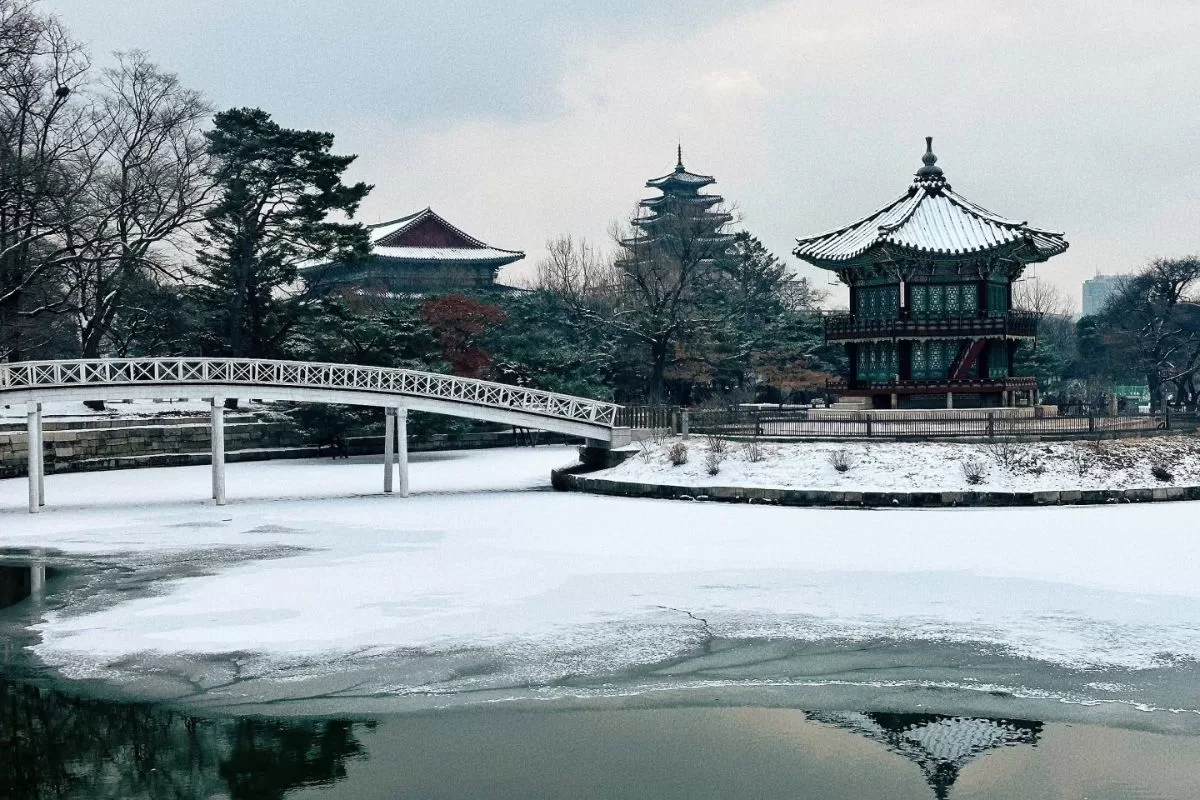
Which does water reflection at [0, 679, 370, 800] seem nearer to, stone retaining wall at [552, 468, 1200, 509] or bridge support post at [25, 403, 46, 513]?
bridge support post at [25, 403, 46, 513]

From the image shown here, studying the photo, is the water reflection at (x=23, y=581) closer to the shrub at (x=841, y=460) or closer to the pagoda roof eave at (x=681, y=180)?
the shrub at (x=841, y=460)

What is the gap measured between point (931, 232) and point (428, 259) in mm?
39491

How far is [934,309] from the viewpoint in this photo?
37.2 meters

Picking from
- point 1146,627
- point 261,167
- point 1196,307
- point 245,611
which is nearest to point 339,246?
point 261,167

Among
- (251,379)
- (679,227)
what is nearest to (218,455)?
(251,379)

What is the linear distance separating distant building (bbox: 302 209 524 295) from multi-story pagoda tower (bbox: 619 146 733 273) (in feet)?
28.7

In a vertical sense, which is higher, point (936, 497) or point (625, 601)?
point (936, 497)

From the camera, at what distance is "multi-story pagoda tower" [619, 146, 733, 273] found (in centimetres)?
5856

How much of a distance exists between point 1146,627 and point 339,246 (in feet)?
123

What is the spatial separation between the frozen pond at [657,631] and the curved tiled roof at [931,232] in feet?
39.8

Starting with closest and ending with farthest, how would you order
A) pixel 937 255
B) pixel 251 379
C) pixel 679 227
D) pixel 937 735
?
pixel 937 735 → pixel 251 379 → pixel 937 255 → pixel 679 227

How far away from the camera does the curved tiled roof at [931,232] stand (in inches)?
1422

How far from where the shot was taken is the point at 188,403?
52375 mm

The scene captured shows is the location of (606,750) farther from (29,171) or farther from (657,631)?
(29,171)
